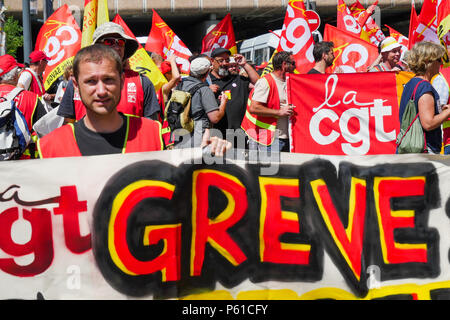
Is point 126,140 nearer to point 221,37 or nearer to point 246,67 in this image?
point 246,67

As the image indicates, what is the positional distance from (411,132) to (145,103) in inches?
76.7

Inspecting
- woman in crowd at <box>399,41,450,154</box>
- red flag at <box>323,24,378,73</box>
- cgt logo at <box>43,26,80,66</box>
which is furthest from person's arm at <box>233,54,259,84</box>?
woman in crowd at <box>399,41,450,154</box>

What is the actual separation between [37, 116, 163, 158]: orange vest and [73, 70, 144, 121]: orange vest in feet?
4.58

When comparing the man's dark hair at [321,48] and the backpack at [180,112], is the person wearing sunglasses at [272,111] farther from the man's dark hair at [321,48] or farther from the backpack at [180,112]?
the backpack at [180,112]

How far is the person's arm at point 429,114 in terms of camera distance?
4.73 meters

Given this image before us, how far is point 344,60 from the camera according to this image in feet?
30.7

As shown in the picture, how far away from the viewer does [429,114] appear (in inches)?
187

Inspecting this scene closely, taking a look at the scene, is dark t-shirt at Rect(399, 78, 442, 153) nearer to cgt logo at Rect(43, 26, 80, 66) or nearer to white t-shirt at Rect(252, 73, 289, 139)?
white t-shirt at Rect(252, 73, 289, 139)

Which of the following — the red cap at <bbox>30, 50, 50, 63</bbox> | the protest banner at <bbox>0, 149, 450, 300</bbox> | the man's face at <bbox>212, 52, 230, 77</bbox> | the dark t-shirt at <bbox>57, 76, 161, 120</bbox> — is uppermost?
the red cap at <bbox>30, 50, 50, 63</bbox>

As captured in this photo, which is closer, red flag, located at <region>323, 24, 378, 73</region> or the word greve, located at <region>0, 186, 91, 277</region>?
the word greve, located at <region>0, 186, 91, 277</region>

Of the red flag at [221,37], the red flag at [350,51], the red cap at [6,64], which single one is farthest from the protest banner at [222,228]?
the red flag at [221,37]

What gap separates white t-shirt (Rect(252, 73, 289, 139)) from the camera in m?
6.91
